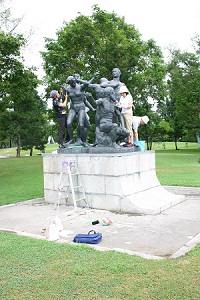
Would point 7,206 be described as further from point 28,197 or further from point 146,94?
point 146,94

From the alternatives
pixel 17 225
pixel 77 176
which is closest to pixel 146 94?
pixel 77 176

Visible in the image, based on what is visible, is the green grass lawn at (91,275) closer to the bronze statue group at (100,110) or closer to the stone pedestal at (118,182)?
the stone pedestal at (118,182)

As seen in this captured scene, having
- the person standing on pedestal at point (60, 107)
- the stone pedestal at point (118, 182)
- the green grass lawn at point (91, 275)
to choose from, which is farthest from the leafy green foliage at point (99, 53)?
the green grass lawn at point (91, 275)

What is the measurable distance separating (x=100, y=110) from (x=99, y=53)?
16.4 m

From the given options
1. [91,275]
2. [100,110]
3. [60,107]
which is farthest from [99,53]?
[91,275]

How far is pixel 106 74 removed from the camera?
24.4 m

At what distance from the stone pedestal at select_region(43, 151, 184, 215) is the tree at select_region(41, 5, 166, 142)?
→ 15.4 m

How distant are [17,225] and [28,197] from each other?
12.0 feet

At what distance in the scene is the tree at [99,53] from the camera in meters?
24.0

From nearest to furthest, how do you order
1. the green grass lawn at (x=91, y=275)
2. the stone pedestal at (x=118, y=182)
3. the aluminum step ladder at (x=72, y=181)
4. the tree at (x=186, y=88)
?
1. the green grass lawn at (x=91, y=275)
2. the stone pedestal at (x=118, y=182)
3. the aluminum step ladder at (x=72, y=181)
4. the tree at (x=186, y=88)

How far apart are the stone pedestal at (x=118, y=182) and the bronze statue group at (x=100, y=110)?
0.63 meters

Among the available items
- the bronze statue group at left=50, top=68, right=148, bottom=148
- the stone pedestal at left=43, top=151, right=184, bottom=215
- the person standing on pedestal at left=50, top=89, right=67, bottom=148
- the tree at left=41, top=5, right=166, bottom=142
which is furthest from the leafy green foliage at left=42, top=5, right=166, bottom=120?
the stone pedestal at left=43, top=151, right=184, bottom=215

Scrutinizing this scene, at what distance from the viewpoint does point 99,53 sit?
24.5m

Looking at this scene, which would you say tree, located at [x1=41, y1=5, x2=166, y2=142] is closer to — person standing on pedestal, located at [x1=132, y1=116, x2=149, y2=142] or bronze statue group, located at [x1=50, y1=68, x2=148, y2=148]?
person standing on pedestal, located at [x1=132, y1=116, x2=149, y2=142]
